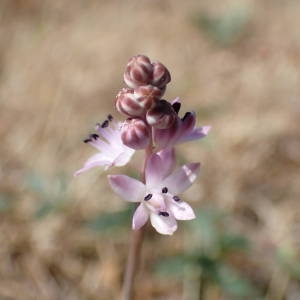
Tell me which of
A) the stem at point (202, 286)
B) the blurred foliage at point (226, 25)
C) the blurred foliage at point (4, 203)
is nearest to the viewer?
the stem at point (202, 286)

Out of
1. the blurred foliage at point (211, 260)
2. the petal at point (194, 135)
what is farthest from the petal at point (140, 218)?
the blurred foliage at point (211, 260)

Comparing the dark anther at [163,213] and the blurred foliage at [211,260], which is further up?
the blurred foliage at [211,260]

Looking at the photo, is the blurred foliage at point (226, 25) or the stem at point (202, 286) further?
the blurred foliage at point (226, 25)

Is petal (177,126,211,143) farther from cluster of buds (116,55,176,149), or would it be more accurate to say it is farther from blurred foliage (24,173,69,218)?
blurred foliage (24,173,69,218)

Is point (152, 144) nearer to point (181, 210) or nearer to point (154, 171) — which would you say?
point (154, 171)

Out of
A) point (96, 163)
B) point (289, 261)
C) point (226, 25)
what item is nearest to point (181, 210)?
point (96, 163)

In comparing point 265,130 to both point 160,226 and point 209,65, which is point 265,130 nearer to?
point 209,65

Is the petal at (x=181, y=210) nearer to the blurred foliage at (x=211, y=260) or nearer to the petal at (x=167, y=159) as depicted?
the petal at (x=167, y=159)
